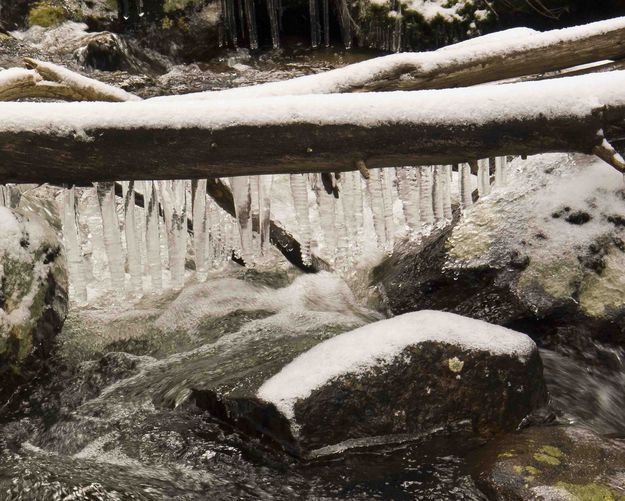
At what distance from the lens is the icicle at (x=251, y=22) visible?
442 inches

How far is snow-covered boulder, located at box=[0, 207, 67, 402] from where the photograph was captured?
3.89 meters

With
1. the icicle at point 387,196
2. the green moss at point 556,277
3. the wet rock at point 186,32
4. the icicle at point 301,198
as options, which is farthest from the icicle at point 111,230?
the wet rock at point 186,32

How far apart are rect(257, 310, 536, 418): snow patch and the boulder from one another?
2.57ft

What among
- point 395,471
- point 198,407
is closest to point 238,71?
point 198,407

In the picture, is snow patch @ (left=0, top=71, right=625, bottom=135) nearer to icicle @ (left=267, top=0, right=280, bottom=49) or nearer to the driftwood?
the driftwood

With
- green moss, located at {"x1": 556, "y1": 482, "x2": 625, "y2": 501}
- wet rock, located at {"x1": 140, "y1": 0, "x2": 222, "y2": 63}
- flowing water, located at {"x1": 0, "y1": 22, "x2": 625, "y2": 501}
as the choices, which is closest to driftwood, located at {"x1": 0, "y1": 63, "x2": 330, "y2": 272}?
flowing water, located at {"x1": 0, "y1": 22, "x2": 625, "y2": 501}

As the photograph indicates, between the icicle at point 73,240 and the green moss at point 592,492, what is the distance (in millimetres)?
2366

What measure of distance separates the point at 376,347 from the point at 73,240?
1.60 metres

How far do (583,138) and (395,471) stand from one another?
5.84 ft

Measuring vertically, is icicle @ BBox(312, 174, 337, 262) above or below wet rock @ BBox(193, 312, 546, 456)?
above

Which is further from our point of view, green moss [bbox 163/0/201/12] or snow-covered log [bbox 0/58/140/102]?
green moss [bbox 163/0/201/12]

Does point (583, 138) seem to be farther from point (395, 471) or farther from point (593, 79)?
point (395, 471)

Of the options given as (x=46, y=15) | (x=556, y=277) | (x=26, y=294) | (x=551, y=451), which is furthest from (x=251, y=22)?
(x=551, y=451)

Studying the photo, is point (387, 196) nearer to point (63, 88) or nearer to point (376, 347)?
point (376, 347)
